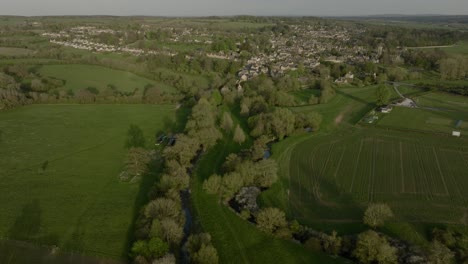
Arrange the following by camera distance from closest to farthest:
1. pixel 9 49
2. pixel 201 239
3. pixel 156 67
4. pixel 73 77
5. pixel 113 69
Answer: pixel 201 239
pixel 73 77
pixel 113 69
pixel 156 67
pixel 9 49

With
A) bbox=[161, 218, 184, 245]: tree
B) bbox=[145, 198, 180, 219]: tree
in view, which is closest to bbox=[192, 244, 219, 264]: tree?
bbox=[161, 218, 184, 245]: tree

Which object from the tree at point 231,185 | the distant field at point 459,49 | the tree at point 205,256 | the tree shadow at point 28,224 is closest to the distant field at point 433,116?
the tree at point 231,185

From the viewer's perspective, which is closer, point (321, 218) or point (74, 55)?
point (321, 218)

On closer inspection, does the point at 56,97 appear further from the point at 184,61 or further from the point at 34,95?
the point at 184,61

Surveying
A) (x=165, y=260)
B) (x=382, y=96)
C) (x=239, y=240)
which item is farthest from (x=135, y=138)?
(x=382, y=96)

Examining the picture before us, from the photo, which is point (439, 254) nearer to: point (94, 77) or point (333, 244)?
point (333, 244)

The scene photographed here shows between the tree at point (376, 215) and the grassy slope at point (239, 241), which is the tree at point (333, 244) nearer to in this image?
the grassy slope at point (239, 241)

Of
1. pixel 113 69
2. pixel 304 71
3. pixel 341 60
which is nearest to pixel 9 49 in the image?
pixel 113 69
